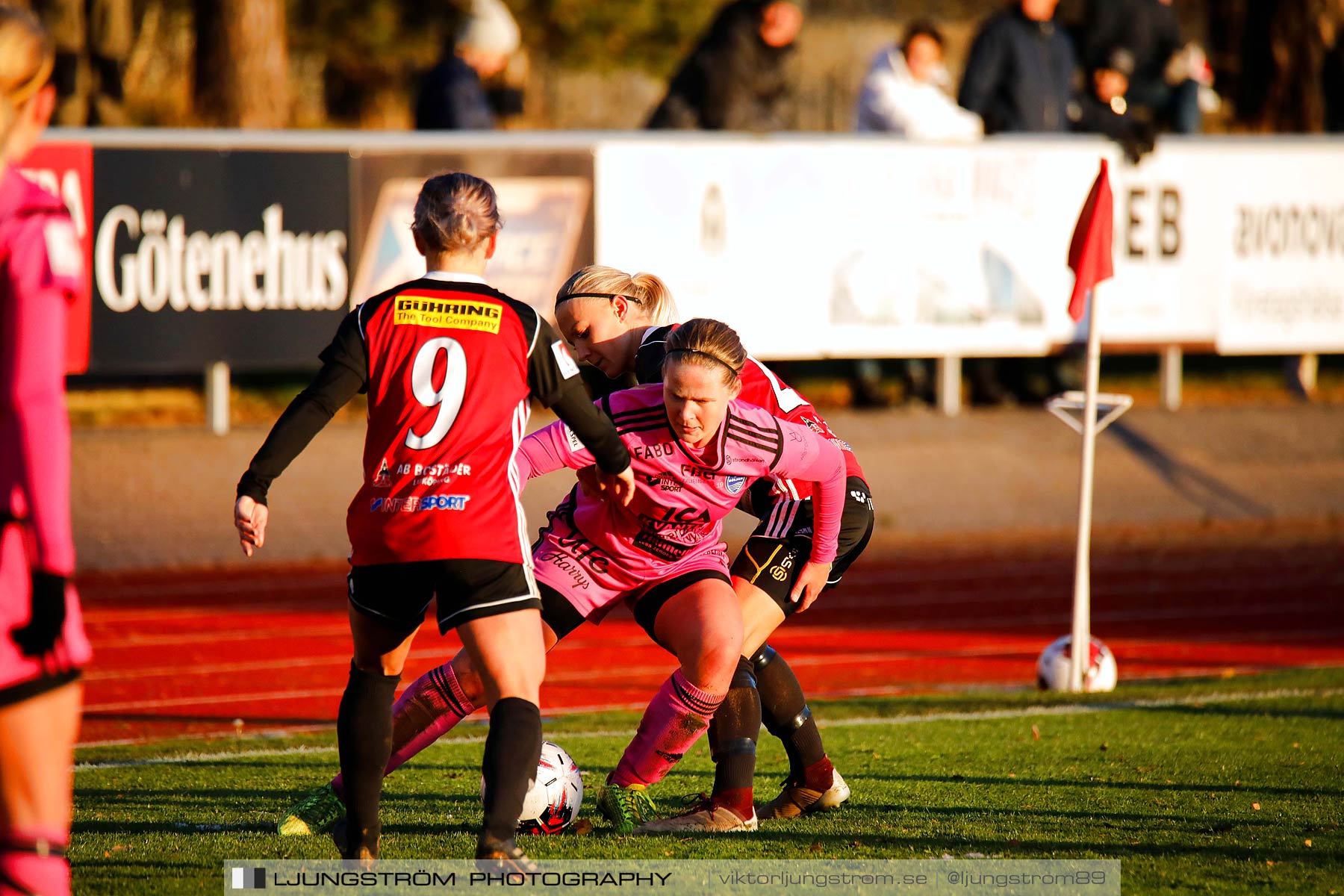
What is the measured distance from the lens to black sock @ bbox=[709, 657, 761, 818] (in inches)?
210

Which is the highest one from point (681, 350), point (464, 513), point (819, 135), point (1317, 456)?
point (819, 135)

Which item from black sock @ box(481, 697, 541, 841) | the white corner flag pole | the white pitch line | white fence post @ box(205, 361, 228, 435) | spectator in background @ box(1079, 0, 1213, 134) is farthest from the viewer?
spectator in background @ box(1079, 0, 1213, 134)

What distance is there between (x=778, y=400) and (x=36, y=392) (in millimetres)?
3075

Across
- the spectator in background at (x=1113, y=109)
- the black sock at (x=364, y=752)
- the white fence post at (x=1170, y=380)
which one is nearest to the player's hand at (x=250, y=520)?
the black sock at (x=364, y=752)

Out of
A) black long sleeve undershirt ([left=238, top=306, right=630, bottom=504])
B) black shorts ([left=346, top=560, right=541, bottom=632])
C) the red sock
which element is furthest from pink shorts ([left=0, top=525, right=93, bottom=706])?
the red sock

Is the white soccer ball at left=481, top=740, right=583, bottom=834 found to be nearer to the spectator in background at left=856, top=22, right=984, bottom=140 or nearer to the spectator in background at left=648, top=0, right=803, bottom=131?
the spectator in background at left=648, top=0, right=803, bottom=131

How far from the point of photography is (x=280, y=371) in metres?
13.6

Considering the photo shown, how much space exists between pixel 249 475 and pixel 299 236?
8352 millimetres

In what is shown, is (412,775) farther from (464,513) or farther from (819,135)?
(819,135)

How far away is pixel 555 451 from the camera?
502cm

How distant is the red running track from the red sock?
2.55 metres

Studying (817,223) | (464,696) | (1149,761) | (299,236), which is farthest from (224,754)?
(817,223)

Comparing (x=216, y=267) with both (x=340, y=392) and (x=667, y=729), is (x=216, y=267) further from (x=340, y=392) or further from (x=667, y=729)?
(x=340, y=392)

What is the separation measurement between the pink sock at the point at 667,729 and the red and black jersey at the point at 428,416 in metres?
1.09
